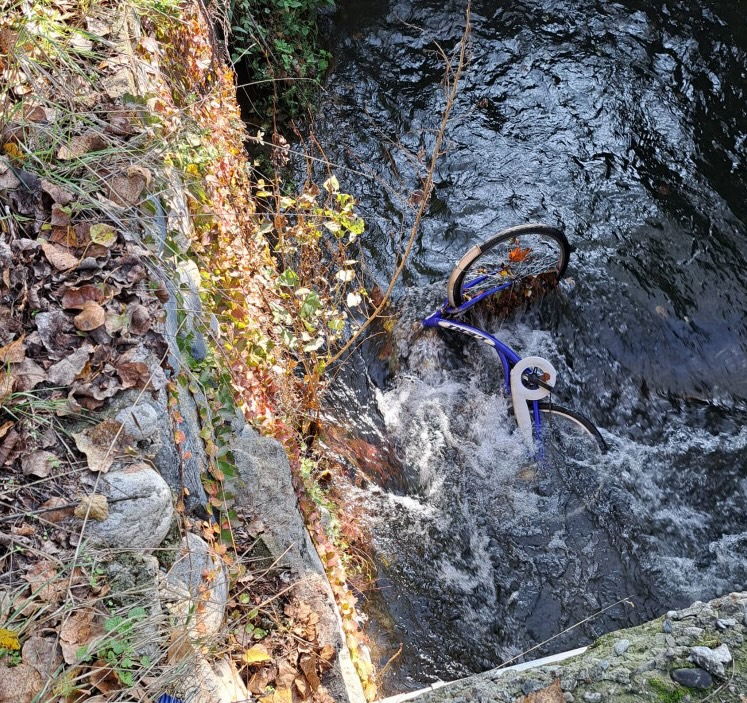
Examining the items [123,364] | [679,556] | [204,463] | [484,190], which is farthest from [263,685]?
[484,190]

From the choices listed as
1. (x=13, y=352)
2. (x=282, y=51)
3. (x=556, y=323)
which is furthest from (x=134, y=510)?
(x=282, y=51)

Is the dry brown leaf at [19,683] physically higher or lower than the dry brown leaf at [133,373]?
lower

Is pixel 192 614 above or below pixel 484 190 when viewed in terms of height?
below

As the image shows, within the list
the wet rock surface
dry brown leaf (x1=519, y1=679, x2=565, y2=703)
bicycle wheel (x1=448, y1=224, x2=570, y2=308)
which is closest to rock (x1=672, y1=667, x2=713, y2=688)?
the wet rock surface

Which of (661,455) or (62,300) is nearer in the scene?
(62,300)

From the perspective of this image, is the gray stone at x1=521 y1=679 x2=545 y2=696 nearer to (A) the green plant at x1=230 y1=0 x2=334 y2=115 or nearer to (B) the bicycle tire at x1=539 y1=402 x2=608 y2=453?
(B) the bicycle tire at x1=539 y1=402 x2=608 y2=453

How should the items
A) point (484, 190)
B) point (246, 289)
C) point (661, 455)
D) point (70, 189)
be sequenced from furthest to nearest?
point (484, 190) < point (661, 455) < point (246, 289) < point (70, 189)

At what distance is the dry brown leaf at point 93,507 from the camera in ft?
7.82

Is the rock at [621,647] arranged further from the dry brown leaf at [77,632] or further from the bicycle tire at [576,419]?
the bicycle tire at [576,419]

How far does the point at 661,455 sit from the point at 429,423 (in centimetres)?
185

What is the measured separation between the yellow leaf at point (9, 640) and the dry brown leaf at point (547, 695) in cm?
189

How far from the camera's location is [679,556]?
4.59m

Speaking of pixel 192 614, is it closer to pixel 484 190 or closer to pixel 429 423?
pixel 429 423

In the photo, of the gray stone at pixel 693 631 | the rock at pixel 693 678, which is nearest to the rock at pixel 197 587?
the rock at pixel 693 678
